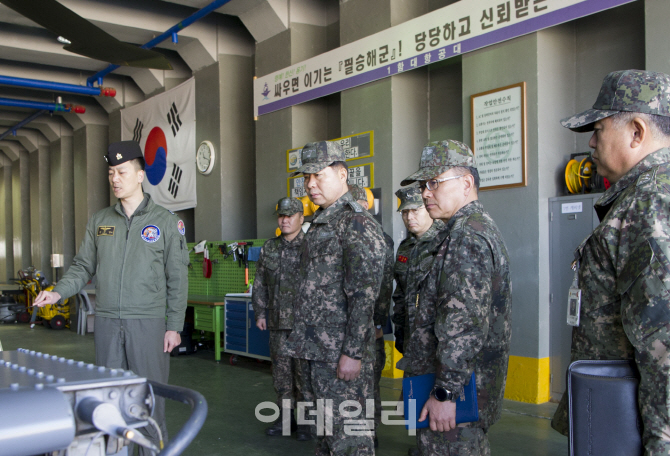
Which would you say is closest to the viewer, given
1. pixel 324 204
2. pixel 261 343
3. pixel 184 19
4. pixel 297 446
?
pixel 324 204

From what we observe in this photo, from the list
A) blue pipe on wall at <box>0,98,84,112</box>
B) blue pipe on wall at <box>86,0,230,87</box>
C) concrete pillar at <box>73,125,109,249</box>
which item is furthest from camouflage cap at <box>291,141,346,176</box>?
concrete pillar at <box>73,125,109,249</box>

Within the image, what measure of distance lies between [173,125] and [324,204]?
6.79 meters

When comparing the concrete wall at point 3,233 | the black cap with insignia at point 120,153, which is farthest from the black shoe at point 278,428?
the concrete wall at point 3,233

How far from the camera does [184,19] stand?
24.2 ft

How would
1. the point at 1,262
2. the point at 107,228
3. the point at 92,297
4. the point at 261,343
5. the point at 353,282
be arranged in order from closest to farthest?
the point at 353,282 < the point at 107,228 < the point at 261,343 < the point at 92,297 < the point at 1,262

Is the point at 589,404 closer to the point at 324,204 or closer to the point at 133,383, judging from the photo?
the point at 133,383

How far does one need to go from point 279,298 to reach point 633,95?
9.69 ft

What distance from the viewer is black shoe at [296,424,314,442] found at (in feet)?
12.0

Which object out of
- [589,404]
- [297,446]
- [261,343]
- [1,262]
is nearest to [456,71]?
[261,343]

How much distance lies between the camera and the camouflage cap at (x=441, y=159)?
193cm

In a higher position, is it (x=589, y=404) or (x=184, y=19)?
(x=184, y=19)

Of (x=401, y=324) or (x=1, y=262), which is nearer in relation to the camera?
(x=401, y=324)

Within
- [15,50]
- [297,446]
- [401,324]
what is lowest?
[297,446]

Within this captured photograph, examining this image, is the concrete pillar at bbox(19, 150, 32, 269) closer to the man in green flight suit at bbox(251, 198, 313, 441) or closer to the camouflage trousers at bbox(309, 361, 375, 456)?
the man in green flight suit at bbox(251, 198, 313, 441)
